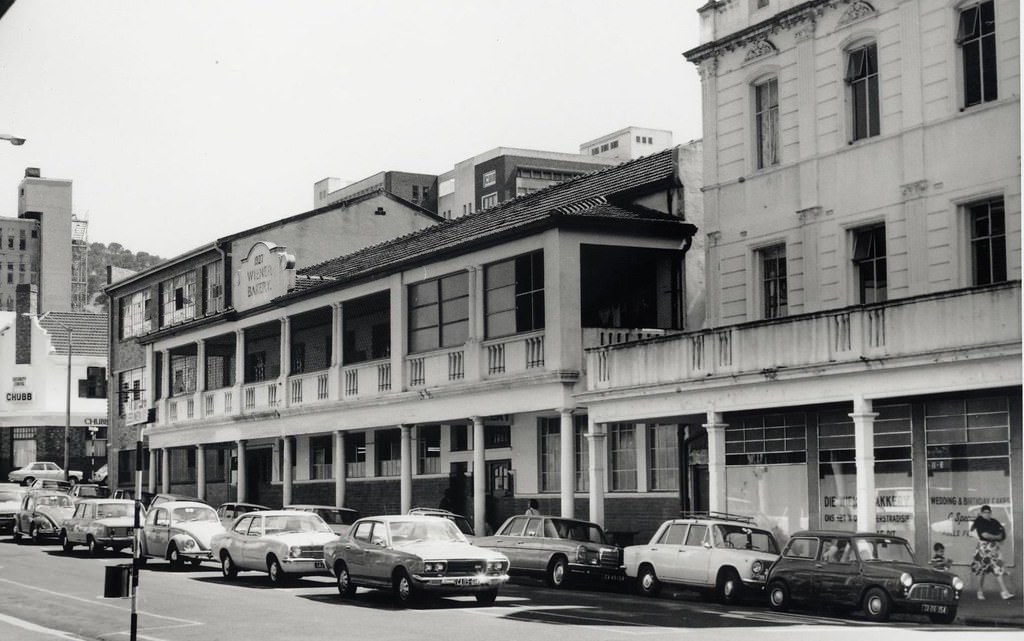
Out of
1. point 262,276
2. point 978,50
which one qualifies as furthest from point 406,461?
point 978,50

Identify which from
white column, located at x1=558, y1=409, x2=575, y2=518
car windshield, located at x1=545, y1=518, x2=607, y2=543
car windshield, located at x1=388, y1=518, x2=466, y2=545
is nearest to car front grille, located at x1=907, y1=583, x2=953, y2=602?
car windshield, located at x1=388, y1=518, x2=466, y2=545

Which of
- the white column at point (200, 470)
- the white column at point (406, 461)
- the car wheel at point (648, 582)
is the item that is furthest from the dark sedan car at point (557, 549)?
the white column at point (200, 470)

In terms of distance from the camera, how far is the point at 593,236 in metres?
31.5

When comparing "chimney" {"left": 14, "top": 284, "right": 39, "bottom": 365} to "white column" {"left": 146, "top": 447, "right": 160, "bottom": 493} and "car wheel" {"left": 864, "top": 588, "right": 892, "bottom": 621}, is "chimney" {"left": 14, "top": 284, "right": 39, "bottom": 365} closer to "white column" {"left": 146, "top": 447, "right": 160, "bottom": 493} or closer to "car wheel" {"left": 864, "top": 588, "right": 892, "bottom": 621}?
"white column" {"left": 146, "top": 447, "right": 160, "bottom": 493}

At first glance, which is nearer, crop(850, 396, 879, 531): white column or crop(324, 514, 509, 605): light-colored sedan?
crop(324, 514, 509, 605): light-colored sedan

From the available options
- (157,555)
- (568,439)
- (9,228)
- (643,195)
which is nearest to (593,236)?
(643,195)

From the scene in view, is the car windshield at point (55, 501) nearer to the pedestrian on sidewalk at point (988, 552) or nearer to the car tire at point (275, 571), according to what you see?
the car tire at point (275, 571)

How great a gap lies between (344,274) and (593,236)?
11965 millimetres

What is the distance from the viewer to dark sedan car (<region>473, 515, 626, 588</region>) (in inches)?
1039

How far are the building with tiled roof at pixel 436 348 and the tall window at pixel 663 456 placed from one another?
18.0 inches

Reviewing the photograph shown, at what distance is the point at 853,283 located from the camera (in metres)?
27.2

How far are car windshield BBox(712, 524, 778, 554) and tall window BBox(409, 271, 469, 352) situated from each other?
12501 millimetres

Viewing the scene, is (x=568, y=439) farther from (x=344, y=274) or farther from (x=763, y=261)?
(x=344, y=274)

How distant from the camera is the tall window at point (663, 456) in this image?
3109cm
